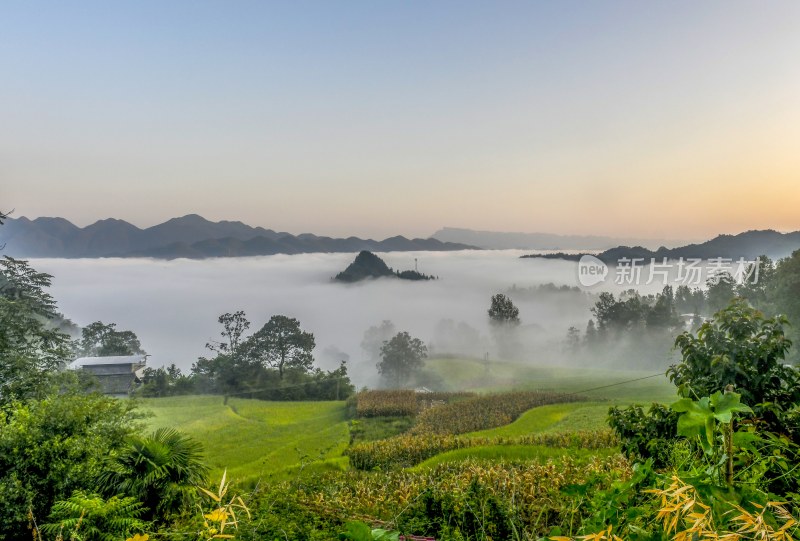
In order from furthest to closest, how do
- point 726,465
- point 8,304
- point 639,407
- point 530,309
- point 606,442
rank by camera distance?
point 530,309 < point 8,304 < point 606,442 < point 639,407 < point 726,465

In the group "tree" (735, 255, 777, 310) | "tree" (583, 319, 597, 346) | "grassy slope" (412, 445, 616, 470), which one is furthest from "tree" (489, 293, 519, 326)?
"grassy slope" (412, 445, 616, 470)

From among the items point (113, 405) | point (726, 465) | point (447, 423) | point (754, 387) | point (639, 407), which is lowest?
point (447, 423)

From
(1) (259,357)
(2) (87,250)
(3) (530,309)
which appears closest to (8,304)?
(1) (259,357)

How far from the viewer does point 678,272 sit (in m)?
19.5

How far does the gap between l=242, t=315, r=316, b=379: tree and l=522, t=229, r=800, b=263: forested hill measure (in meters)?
15.9

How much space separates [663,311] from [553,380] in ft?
18.8

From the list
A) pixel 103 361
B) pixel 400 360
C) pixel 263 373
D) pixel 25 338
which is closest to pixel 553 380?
pixel 400 360

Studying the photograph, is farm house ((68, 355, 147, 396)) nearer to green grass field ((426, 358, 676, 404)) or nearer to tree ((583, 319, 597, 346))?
green grass field ((426, 358, 676, 404))

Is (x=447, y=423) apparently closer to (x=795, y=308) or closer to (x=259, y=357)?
(x=259, y=357)

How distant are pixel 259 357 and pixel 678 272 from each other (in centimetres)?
1840

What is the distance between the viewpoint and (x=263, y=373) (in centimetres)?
1748

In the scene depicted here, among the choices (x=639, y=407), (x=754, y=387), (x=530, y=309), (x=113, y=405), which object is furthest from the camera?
(x=530, y=309)

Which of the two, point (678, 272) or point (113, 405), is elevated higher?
point (678, 272)

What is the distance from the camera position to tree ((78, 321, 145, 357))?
1791cm
